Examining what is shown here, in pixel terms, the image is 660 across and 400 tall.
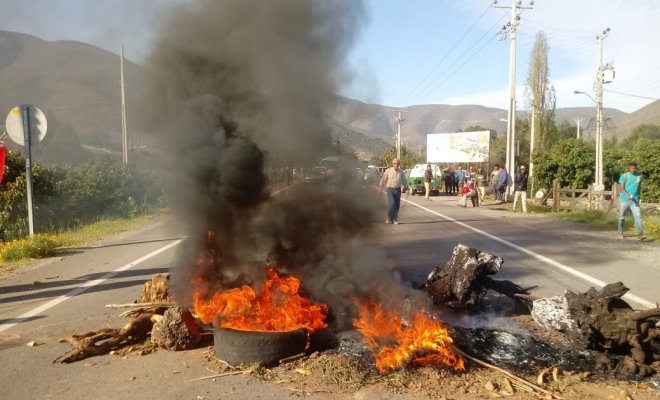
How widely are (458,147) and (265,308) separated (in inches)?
1324

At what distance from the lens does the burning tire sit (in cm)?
398

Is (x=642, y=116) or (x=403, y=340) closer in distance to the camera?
(x=403, y=340)

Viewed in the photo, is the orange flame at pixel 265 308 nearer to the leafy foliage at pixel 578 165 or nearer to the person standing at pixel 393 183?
the person standing at pixel 393 183

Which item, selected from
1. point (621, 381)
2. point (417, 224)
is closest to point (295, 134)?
point (621, 381)

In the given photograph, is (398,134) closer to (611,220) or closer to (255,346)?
(611,220)

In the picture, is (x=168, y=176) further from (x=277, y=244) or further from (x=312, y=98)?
(x=312, y=98)

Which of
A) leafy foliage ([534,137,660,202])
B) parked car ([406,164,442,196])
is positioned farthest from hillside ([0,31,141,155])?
leafy foliage ([534,137,660,202])

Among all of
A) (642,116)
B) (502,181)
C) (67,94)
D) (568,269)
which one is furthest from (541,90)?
(642,116)

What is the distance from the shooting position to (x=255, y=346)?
3.99m

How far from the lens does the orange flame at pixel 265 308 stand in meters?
4.32

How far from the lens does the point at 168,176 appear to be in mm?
4746

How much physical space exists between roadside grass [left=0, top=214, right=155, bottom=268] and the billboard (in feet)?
81.6

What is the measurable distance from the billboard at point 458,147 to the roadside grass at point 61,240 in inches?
979

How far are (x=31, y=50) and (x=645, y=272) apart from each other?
103957mm
